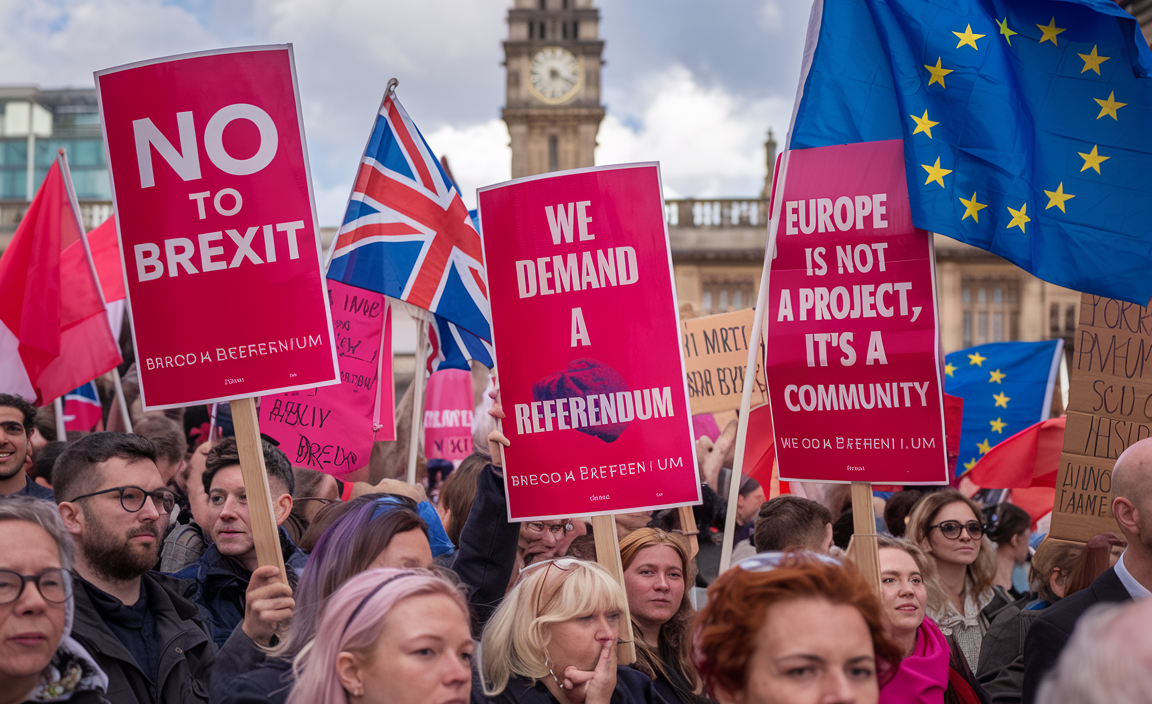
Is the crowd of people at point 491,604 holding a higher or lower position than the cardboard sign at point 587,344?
lower

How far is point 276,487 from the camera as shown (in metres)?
4.05

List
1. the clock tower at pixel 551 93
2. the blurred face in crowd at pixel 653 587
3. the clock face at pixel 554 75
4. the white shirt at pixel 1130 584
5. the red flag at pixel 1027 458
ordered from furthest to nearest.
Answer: the clock face at pixel 554 75 → the clock tower at pixel 551 93 → the red flag at pixel 1027 458 → the blurred face in crowd at pixel 653 587 → the white shirt at pixel 1130 584

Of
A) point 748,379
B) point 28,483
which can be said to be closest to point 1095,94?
point 748,379

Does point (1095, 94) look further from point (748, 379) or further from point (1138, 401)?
point (748, 379)

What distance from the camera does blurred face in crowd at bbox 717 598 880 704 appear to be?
72.7 inches

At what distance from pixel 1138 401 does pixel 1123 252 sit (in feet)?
3.14

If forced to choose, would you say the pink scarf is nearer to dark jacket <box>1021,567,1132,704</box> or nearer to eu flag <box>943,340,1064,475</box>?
dark jacket <box>1021,567,1132,704</box>

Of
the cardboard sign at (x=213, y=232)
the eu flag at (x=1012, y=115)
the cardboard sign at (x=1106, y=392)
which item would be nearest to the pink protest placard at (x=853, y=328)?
the eu flag at (x=1012, y=115)

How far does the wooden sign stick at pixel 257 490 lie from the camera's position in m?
2.81

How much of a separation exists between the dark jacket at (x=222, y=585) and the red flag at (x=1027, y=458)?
4145mm

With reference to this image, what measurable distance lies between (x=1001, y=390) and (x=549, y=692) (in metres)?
6.10

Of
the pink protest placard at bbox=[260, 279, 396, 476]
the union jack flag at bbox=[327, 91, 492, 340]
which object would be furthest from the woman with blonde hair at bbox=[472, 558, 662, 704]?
the union jack flag at bbox=[327, 91, 492, 340]

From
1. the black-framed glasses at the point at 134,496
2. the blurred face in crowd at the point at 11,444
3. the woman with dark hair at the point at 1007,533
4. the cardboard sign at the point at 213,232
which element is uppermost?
the cardboard sign at the point at 213,232

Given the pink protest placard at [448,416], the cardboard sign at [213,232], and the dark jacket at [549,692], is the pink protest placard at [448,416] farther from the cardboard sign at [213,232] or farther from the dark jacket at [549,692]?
the dark jacket at [549,692]
